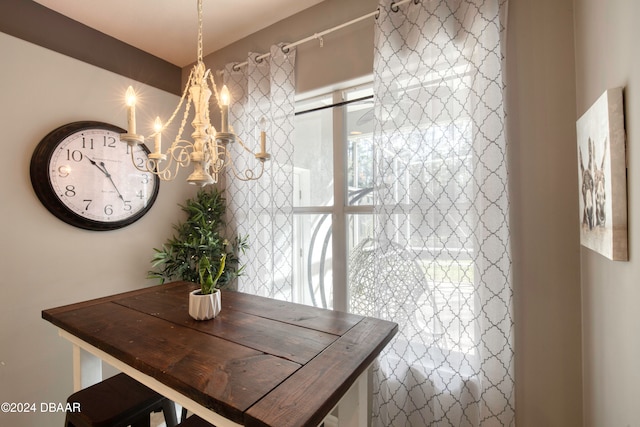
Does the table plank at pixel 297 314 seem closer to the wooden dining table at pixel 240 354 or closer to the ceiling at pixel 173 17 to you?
the wooden dining table at pixel 240 354

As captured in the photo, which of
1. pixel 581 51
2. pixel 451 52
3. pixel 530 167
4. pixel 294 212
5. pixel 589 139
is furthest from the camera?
pixel 294 212

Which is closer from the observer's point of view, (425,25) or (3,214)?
(425,25)

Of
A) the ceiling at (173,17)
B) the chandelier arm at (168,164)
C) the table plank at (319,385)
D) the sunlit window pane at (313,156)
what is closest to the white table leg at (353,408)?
the table plank at (319,385)

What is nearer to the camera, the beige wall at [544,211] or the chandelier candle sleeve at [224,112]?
the chandelier candle sleeve at [224,112]

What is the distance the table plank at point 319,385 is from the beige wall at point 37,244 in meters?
1.97

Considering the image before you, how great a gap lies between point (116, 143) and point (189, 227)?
83 centimetres

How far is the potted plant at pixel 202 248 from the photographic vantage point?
6.89 ft

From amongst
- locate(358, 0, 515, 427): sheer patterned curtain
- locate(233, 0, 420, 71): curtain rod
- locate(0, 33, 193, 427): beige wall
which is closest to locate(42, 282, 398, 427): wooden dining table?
locate(358, 0, 515, 427): sheer patterned curtain

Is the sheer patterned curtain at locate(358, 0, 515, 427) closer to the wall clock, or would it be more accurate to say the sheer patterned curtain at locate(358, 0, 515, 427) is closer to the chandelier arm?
the chandelier arm

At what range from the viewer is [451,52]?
1411 mm

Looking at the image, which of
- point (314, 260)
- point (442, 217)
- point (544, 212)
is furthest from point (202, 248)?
point (544, 212)

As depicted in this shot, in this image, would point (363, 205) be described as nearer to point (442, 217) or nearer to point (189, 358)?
point (442, 217)

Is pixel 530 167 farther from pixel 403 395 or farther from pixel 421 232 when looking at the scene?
pixel 403 395

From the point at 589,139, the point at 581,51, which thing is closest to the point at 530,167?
the point at 589,139
